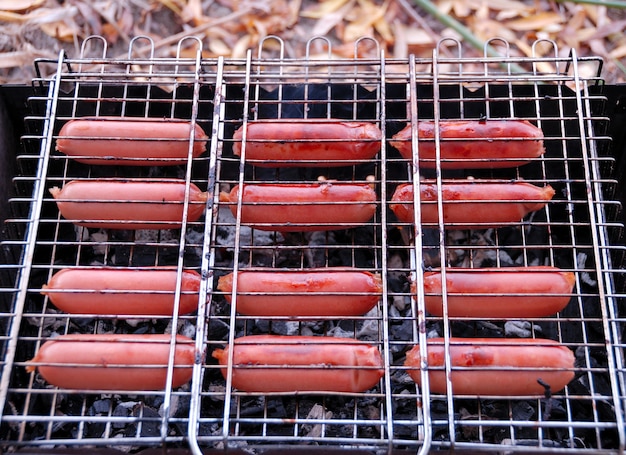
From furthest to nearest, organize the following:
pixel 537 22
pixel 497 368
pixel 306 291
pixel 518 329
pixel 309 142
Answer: pixel 537 22 → pixel 518 329 → pixel 309 142 → pixel 306 291 → pixel 497 368

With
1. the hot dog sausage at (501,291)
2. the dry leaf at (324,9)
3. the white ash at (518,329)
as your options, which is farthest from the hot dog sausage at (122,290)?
the dry leaf at (324,9)

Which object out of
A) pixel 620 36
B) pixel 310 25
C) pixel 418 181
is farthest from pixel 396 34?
pixel 418 181

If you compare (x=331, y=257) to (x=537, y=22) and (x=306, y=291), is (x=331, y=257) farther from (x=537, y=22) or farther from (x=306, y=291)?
(x=537, y=22)

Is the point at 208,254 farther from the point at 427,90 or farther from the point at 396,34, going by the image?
the point at 396,34

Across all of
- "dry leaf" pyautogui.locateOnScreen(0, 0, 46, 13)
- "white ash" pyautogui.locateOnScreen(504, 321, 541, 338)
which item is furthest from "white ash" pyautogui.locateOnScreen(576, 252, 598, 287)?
"dry leaf" pyautogui.locateOnScreen(0, 0, 46, 13)

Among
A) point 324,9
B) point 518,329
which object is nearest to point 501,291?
point 518,329
